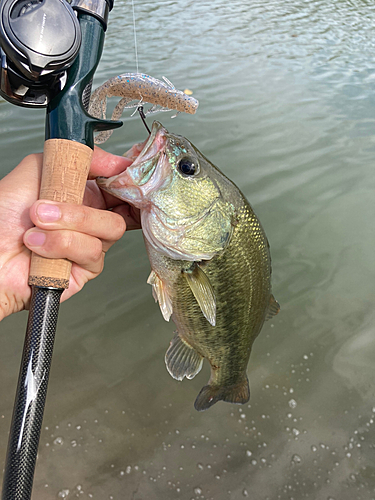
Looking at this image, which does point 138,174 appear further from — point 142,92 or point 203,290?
point 203,290

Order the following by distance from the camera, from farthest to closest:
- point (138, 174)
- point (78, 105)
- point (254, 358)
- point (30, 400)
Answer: point (254, 358), point (138, 174), point (78, 105), point (30, 400)

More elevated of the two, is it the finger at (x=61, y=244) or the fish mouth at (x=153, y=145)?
the fish mouth at (x=153, y=145)

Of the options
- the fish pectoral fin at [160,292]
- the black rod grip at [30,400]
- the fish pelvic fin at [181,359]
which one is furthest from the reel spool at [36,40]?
the fish pelvic fin at [181,359]

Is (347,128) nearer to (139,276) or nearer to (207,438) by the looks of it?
(139,276)

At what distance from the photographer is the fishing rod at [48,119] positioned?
111 cm

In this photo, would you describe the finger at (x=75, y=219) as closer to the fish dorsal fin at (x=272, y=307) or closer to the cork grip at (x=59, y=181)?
the cork grip at (x=59, y=181)

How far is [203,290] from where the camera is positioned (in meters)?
1.66

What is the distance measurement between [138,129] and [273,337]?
353 centimetres

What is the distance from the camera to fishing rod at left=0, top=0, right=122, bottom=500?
1106 millimetres

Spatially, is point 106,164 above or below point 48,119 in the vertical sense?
below

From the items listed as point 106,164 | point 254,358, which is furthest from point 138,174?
point 254,358

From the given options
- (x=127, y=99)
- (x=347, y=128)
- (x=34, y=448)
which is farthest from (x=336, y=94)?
(x=34, y=448)

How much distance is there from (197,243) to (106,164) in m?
0.55

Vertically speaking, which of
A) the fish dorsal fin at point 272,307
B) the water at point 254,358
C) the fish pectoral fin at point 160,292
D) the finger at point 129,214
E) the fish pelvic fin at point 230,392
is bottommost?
the water at point 254,358
